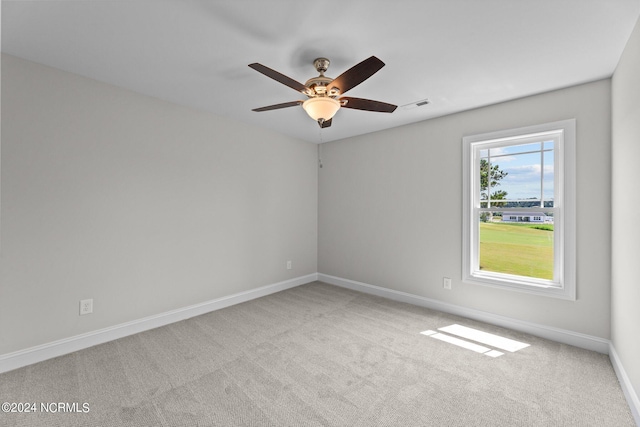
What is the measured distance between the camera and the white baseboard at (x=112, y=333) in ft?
7.46

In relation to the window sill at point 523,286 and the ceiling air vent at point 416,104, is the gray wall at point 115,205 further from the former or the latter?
the window sill at point 523,286

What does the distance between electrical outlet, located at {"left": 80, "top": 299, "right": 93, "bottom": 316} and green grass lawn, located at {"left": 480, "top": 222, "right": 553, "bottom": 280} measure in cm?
412

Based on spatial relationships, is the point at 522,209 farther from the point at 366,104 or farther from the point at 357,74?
the point at 357,74

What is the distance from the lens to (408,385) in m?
2.09

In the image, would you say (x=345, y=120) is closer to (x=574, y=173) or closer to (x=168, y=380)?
(x=574, y=173)

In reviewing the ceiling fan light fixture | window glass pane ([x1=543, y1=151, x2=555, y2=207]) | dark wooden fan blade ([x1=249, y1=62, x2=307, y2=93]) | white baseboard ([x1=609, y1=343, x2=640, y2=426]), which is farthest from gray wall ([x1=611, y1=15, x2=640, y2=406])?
dark wooden fan blade ([x1=249, y1=62, x2=307, y2=93])

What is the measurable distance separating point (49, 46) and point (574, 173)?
4501mm

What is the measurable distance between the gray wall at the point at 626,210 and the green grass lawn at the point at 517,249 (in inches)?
21.9

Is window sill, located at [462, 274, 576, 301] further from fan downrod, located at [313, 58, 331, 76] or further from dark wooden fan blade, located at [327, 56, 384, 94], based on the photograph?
fan downrod, located at [313, 58, 331, 76]

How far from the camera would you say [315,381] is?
83.7 inches

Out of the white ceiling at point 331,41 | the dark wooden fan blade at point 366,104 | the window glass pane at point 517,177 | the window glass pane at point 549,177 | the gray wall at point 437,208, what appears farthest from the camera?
the window glass pane at point 517,177

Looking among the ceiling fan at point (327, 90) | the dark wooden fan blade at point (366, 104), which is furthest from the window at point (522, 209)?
the ceiling fan at point (327, 90)

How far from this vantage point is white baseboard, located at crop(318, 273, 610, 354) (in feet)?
8.58

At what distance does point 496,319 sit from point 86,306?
4142 millimetres
